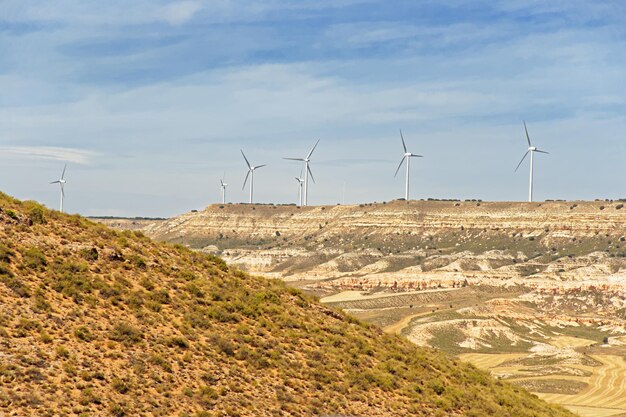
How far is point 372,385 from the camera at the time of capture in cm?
4247

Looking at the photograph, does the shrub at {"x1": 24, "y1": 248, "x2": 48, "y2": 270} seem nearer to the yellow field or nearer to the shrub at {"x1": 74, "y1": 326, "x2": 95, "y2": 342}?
the shrub at {"x1": 74, "y1": 326, "x2": 95, "y2": 342}

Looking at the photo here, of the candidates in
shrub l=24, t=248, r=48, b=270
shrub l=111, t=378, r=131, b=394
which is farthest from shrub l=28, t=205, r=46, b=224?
shrub l=111, t=378, r=131, b=394

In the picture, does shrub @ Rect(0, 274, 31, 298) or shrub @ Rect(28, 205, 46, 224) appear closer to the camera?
shrub @ Rect(0, 274, 31, 298)

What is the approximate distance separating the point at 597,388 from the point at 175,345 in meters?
92.2

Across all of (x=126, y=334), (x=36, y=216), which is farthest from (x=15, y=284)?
(x=36, y=216)

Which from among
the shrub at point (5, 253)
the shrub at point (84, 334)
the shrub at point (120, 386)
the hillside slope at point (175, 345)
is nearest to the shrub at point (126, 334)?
the hillside slope at point (175, 345)

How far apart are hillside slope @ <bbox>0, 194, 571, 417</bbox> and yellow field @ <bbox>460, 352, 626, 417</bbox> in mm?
56864

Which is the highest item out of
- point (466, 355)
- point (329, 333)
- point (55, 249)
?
point (55, 249)

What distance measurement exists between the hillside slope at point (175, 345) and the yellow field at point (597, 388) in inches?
2239

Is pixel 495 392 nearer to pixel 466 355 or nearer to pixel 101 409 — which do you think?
pixel 101 409

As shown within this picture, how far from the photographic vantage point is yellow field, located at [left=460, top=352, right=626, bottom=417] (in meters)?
105

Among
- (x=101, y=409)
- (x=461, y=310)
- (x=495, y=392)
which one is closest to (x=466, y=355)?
(x=461, y=310)

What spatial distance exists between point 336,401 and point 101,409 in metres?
10.8

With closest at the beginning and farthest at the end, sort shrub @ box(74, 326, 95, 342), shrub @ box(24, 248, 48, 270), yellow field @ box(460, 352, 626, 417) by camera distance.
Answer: shrub @ box(74, 326, 95, 342)
shrub @ box(24, 248, 48, 270)
yellow field @ box(460, 352, 626, 417)
